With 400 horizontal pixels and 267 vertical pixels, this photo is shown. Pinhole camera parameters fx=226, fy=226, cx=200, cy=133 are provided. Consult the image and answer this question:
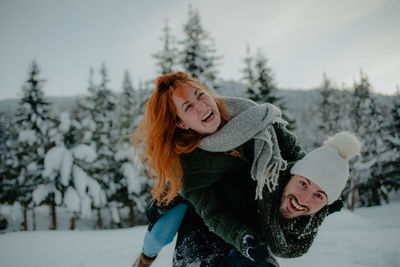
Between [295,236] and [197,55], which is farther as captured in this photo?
[197,55]

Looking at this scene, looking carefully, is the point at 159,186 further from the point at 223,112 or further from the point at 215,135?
the point at 223,112

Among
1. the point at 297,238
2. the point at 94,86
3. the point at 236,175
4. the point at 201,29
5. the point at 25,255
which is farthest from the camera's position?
the point at 94,86

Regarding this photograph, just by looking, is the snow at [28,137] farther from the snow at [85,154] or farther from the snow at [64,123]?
the snow at [85,154]

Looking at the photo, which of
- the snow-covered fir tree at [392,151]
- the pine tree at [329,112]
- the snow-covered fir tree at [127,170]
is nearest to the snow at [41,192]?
the snow-covered fir tree at [127,170]

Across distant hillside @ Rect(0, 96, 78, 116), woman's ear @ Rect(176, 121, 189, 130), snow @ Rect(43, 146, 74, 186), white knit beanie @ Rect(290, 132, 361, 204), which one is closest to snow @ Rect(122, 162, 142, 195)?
snow @ Rect(43, 146, 74, 186)

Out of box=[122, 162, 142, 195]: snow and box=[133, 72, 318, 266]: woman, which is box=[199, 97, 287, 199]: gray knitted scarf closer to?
box=[133, 72, 318, 266]: woman

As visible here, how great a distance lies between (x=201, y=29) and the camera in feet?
36.7

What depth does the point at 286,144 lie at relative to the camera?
2.27 m

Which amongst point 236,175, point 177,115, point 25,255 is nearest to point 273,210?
point 236,175

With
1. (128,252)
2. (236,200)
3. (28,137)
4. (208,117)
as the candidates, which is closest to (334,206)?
(236,200)

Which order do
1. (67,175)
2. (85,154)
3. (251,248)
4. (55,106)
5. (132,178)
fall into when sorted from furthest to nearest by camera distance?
(55,106) → (132,178) → (67,175) → (85,154) → (251,248)

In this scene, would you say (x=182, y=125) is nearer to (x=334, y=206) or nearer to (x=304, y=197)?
(x=304, y=197)

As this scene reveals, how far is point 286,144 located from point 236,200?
76cm

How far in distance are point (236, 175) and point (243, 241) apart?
0.66 meters
